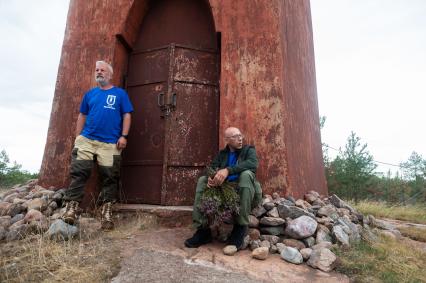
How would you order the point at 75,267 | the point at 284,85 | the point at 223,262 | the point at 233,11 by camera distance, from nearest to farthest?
the point at 75,267 → the point at 223,262 → the point at 284,85 → the point at 233,11

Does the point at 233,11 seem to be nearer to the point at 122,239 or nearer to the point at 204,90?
the point at 204,90

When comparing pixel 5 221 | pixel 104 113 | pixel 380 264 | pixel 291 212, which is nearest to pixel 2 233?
pixel 5 221

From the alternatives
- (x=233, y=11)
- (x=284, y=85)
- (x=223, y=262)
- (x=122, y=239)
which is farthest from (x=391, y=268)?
(x=233, y=11)

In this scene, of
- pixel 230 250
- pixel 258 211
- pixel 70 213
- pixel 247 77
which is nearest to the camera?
pixel 230 250

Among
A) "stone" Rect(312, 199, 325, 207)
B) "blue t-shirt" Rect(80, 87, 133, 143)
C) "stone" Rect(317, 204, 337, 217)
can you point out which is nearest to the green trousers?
"stone" Rect(317, 204, 337, 217)

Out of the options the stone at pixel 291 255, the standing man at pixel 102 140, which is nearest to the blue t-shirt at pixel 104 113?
the standing man at pixel 102 140

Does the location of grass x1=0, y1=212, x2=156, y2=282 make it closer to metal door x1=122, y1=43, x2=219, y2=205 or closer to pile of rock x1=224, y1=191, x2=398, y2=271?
pile of rock x1=224, y1=191, x2=398, y2=271

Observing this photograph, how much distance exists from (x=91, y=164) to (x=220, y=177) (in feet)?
5.04

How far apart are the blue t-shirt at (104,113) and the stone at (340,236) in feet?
8.36

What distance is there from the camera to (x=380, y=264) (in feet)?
9.02

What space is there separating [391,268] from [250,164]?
4.87ft

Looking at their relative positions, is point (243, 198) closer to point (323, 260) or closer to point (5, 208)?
point (323, 260)

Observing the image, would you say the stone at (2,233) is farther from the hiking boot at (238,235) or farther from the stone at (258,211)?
the stone at (258,211)

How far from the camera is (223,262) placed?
2.62 m
